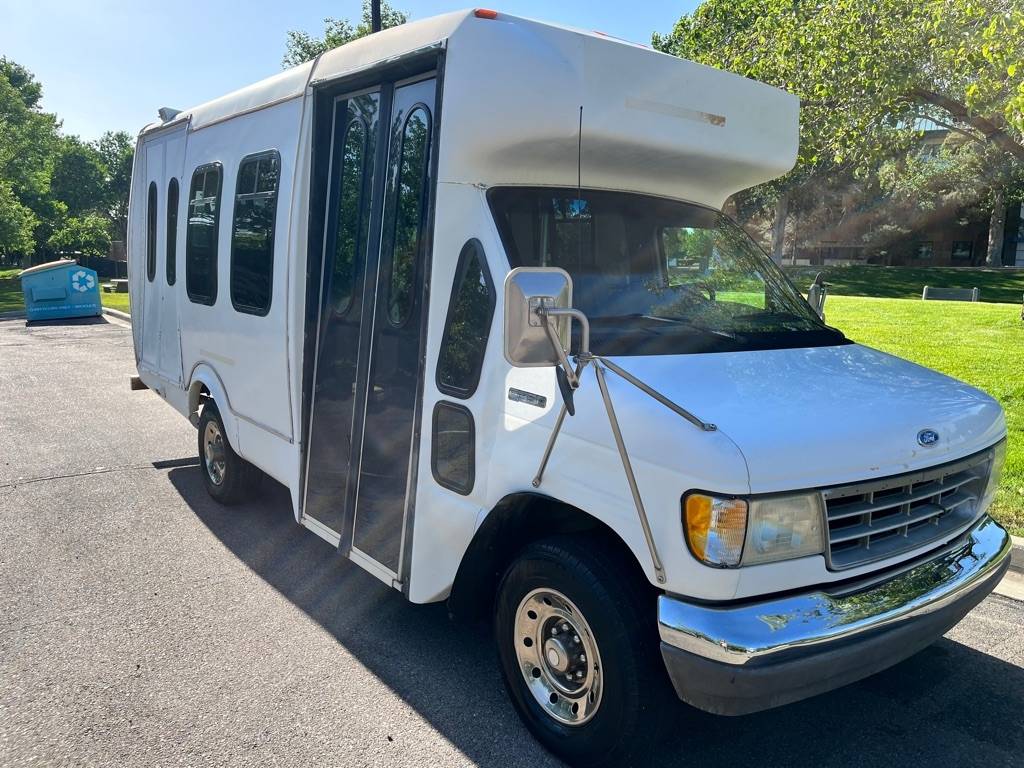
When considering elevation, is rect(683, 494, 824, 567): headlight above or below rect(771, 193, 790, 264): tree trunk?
below

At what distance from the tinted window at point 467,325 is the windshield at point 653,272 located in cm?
16

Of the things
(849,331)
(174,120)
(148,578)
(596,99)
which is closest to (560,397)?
(596,99)

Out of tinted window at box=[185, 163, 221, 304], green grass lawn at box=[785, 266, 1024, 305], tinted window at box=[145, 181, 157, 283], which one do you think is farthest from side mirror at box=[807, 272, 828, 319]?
green grass lawn at box=[785, 266, 1024, 305]

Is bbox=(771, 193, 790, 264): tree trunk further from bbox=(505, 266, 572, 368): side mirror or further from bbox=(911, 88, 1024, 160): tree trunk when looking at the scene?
bbox=(505, 266, 572, 368): side mirror

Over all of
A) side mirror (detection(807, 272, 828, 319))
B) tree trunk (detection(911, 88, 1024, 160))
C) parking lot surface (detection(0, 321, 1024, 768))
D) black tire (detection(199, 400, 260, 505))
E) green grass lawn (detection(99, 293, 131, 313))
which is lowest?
parking lot surface (detection(0, 321, 1024, 768))

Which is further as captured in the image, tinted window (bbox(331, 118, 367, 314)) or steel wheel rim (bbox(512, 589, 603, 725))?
tinted window (bbox(331, 118, 367, 314))

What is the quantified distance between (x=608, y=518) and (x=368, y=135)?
2.43 m

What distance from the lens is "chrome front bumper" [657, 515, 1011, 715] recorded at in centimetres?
245

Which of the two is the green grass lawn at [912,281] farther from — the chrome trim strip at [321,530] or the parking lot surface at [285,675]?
the chrome trim strip at [321,530]

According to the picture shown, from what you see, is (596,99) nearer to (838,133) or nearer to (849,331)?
(838,133)

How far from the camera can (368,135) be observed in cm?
406

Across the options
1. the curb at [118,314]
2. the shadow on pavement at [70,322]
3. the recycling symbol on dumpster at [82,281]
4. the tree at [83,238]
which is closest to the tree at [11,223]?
the curb at [118,314]

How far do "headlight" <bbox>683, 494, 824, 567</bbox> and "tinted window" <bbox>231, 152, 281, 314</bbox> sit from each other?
316cm

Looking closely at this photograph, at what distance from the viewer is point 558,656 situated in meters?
2.99
